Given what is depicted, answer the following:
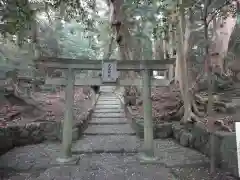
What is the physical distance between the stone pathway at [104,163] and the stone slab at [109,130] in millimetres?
752

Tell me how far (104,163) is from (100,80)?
6.84 ft

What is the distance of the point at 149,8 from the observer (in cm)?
1055

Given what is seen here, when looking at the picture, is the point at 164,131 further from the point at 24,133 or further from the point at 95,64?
the point at 24,133

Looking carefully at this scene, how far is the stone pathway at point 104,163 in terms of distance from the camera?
16.3 feet

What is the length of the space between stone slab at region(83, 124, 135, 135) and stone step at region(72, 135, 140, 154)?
522 mm

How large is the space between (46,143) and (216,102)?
6237mm

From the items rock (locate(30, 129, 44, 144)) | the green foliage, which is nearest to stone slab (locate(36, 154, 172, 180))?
rock (locate(30, 129, 44, 144))

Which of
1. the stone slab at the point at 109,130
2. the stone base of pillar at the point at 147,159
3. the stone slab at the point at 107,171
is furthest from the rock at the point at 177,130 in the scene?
the stone slab at the point at 107,171

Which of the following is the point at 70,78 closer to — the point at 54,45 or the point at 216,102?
the point at 216,102

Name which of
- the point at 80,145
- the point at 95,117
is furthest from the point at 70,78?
the point at 95,117

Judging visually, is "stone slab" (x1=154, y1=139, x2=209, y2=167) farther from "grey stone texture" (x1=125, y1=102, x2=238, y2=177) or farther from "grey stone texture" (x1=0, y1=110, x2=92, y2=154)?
"grey stone texture" (x1=0, y1=110, x2=92, y2=154)

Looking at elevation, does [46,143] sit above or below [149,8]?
below

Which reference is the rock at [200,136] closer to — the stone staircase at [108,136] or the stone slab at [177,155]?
the stone slab at [177,155]

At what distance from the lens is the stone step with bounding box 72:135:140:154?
6852 millimetres
